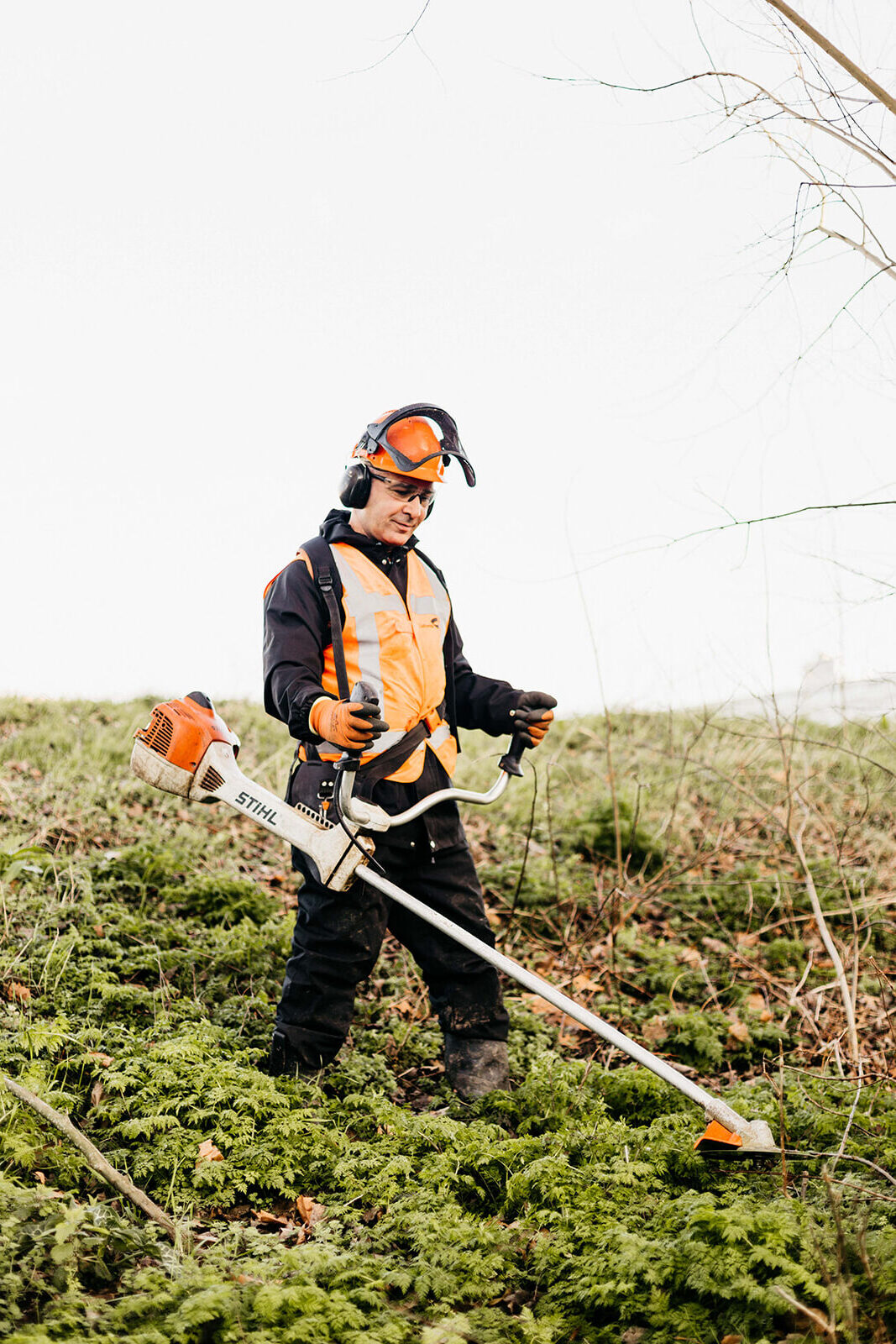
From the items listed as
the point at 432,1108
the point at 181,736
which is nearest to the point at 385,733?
the point at 181,736

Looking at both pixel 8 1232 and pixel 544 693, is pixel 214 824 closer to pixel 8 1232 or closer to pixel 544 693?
pixel 544 693

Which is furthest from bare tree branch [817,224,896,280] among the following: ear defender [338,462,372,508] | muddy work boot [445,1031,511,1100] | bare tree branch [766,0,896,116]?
muddy work boot [445,1031,511,1100]

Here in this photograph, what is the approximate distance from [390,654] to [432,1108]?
72.4 inches

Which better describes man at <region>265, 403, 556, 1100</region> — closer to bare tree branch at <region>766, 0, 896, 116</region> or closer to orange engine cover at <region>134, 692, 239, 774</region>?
orange engine cover at <region>134, 692, 239, 774</region>

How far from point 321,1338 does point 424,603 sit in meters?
2.58

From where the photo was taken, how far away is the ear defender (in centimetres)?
409

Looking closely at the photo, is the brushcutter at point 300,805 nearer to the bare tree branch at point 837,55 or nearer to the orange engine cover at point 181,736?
the orange engine cover at point 181,736

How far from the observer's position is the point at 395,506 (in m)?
4.09

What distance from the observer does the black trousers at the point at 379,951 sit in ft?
13.2

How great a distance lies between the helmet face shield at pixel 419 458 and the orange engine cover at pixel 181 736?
1.18 metres

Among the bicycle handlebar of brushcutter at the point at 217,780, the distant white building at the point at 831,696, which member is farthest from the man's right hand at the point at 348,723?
the distant white building at the point at 831,696

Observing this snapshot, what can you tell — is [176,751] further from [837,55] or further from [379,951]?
[837,55]

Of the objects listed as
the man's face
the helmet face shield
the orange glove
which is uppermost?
the helmet face shield

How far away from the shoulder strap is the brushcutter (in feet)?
1.34
